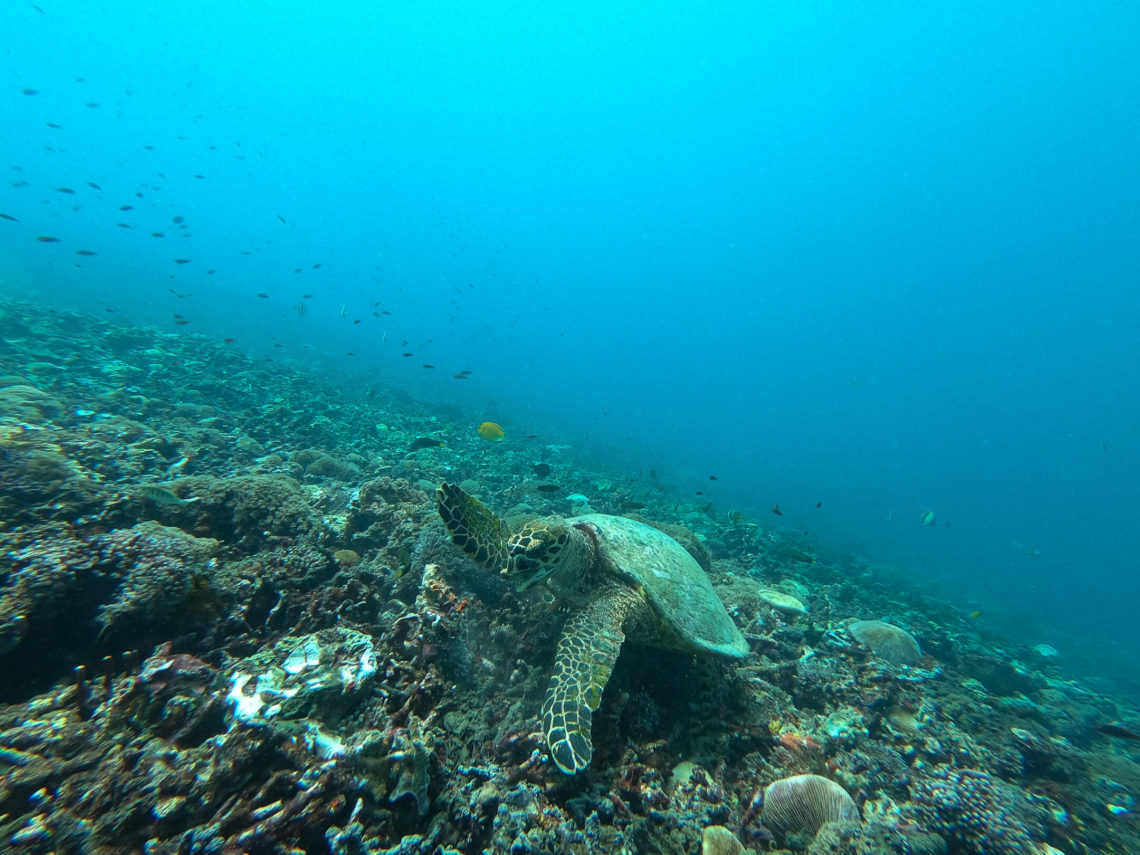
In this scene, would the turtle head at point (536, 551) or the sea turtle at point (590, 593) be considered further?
the turtle head at point (536, 551)

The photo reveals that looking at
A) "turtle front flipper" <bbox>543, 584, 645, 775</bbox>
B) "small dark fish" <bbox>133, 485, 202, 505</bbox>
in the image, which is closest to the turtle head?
"turtle front flipper" <bbox>543, 584, 645, 775</bbox>

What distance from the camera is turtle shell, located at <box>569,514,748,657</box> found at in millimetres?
3867

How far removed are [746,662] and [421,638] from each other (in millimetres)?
4069

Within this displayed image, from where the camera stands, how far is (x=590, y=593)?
457cm

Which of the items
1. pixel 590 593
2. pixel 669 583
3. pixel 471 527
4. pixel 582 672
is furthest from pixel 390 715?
pixel 669 583

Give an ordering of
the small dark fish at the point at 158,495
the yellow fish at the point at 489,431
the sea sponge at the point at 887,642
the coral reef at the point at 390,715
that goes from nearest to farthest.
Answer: the coral reef at the point at 390,715, the small dark fish at the point at 158,495, the sea sponge at the point at 887,642, the yellow fish at the point at 489,431

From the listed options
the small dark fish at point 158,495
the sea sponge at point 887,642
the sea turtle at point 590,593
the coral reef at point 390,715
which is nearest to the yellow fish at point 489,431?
the coral reef at point 390,715

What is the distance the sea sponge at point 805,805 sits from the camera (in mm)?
3080

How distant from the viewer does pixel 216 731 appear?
93.0 inches

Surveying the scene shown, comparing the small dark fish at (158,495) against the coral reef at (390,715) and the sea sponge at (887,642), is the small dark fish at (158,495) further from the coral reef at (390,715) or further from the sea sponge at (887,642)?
the sea sponge at (887,642)

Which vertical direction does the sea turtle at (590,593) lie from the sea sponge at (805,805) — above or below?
above

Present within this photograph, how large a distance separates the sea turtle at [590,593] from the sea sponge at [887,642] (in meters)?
4.62

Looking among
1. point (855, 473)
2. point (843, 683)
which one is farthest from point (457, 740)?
point (855, 473)

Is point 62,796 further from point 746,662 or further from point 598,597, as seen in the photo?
point 746,662
